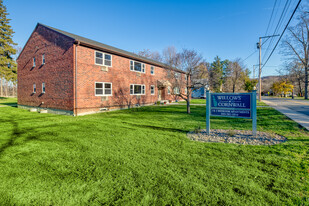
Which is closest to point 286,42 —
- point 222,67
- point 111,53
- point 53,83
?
point 222,67

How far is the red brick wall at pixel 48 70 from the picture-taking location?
40.6 ft

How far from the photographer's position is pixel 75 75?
11.9 meters

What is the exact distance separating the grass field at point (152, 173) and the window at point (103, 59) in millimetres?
9930

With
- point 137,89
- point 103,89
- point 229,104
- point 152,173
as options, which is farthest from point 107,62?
point 152,173

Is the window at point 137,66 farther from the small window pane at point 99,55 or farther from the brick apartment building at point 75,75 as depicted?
the small window pane at point 99,55

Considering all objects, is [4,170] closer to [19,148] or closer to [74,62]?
[19,148]

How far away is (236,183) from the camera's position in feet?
9.48

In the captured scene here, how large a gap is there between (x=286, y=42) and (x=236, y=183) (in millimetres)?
42925

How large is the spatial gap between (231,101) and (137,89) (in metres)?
13.5

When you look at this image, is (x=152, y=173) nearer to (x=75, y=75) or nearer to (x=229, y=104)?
(x=229, y=104)

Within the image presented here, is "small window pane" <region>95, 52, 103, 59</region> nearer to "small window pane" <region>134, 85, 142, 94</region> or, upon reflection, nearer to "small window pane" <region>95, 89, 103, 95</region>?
"small window pane" <region>95, 89, 103, 95</region>

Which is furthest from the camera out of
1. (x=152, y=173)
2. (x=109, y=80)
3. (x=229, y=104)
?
(x=109, y=80)

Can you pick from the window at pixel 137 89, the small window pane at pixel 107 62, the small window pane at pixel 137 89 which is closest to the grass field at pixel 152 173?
the small window pane at pixel 107 62

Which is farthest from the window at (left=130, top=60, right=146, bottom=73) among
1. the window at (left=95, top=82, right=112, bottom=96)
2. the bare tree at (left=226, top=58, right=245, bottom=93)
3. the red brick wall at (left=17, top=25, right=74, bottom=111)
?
the bare tree at (left=226, top=58, right=245, bottom=93)
